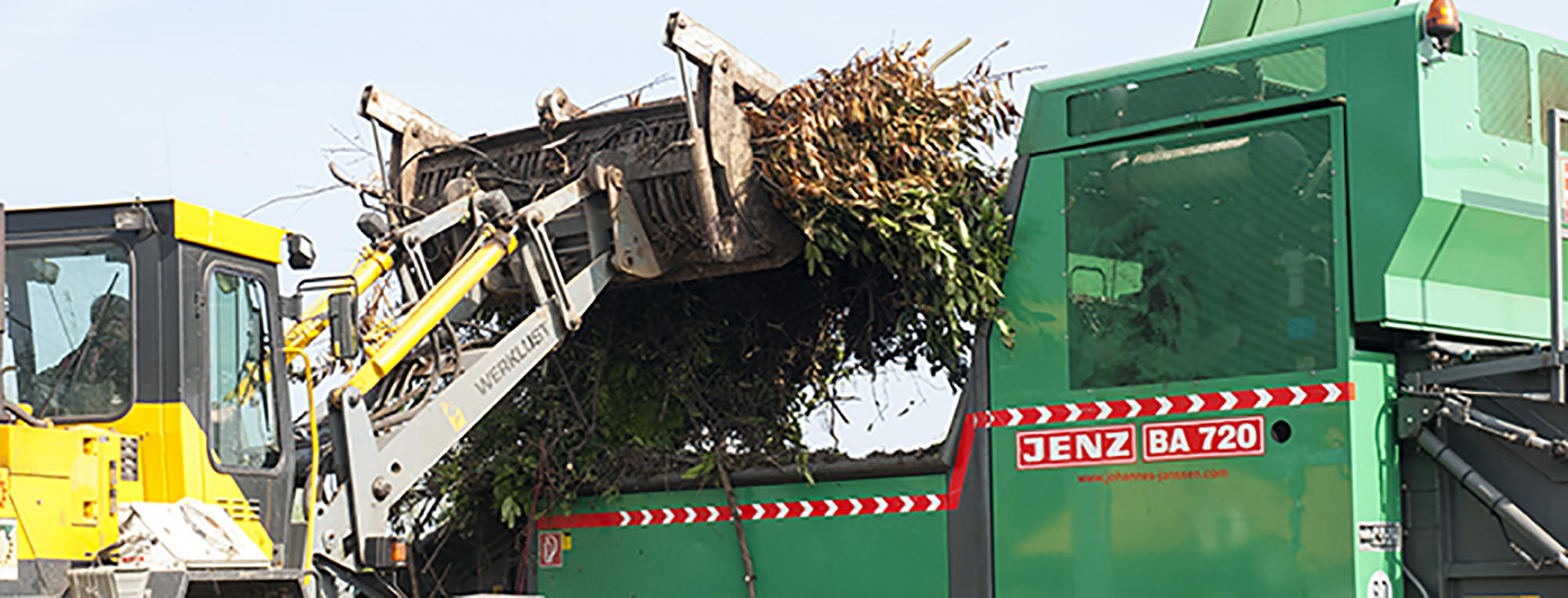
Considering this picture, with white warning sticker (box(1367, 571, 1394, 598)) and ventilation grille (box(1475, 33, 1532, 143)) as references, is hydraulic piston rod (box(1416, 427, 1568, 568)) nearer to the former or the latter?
white warning sticker (box(1367, 571, 1394, 598))

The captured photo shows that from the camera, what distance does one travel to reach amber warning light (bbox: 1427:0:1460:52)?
7219 mm

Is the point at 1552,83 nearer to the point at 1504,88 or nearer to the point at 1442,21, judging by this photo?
the point at 1504,88

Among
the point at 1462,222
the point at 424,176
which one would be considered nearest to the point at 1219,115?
the point at 1462,222

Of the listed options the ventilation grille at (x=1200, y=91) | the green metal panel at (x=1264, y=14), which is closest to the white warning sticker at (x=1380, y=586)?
the ventilation grille at (x=1200, y=91)

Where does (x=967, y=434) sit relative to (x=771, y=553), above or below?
above

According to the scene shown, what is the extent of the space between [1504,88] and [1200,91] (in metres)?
1.30

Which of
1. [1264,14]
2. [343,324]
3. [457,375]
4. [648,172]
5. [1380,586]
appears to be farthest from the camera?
[1264,14]

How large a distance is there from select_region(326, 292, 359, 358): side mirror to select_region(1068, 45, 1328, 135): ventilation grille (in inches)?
137

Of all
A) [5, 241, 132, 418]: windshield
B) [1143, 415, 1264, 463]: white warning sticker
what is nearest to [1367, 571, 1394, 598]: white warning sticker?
[1143, 415, 1264, 463]: white warning sticker

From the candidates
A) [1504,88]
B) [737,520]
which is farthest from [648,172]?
[1504,88]

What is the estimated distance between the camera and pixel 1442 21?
23.7 feet

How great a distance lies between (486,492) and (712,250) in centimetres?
224

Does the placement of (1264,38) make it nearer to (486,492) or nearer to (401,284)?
(401,284)

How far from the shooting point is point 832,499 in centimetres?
883
